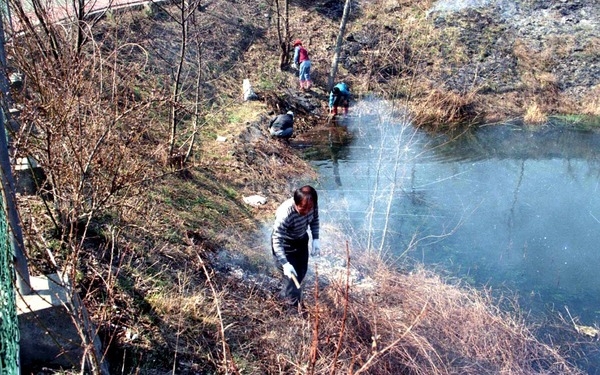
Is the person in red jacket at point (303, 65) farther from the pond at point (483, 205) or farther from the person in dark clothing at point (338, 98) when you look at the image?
the pond at point (483, 205)

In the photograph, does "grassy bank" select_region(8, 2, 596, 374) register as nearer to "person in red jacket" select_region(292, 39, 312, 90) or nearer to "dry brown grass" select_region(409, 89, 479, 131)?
"person in red jacket" select_region(292, 39, 312, 90)

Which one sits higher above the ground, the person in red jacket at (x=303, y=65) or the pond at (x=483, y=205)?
the person in red jacket at (x=303, y=65)

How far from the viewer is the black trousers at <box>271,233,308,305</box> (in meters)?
5.37

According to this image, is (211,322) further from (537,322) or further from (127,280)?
(537,322)

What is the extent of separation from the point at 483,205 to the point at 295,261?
15.0 ft

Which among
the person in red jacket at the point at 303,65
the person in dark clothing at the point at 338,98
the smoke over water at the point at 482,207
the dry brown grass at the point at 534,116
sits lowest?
the smoke over water at the point at 482,207

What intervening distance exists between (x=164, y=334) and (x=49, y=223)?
1373 millimetres

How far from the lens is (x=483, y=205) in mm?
8914

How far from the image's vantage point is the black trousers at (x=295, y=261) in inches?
Answer: 212

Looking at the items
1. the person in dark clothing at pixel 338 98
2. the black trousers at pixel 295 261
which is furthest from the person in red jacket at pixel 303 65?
the black trousers at pixel 295 261

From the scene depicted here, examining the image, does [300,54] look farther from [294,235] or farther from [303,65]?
[294,235]

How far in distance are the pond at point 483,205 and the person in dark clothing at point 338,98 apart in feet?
2.52

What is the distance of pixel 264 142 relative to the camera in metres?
10.6

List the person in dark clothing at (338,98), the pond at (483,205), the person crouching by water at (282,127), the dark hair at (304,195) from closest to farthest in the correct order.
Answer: the dark hair at (304,195), the pond at (483,205), the person crouching by water at (282,127), the person in dark clothing at (338,98)
